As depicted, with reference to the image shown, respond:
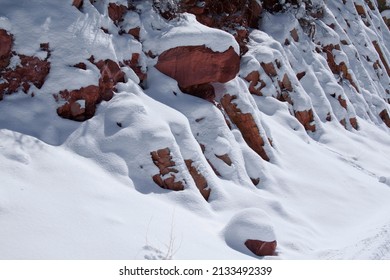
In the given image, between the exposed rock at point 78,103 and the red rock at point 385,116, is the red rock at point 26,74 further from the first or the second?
the red rock at point 385,116

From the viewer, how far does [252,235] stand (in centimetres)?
623

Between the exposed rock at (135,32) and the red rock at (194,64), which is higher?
the exposed rock at (135,32)

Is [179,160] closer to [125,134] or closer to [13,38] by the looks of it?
[125,134]

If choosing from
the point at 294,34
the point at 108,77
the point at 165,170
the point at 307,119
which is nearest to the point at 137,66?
the point at 108,77

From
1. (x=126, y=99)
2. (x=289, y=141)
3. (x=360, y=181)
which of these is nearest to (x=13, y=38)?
(x=126, y=99)

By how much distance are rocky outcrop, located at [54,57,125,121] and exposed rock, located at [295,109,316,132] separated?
6.88 metres

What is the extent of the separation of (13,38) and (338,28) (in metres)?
14.8

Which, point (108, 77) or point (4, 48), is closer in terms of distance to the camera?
point (4, 48)

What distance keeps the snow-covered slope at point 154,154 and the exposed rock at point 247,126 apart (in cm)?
2

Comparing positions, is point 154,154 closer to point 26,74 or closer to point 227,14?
point 26,74

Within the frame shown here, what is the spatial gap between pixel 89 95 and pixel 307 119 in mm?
7883

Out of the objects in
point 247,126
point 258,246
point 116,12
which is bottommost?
point 247,126

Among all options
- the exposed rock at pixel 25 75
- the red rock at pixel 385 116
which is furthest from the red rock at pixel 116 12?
the red rock at pixel 385 116

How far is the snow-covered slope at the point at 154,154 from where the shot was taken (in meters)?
5.25
